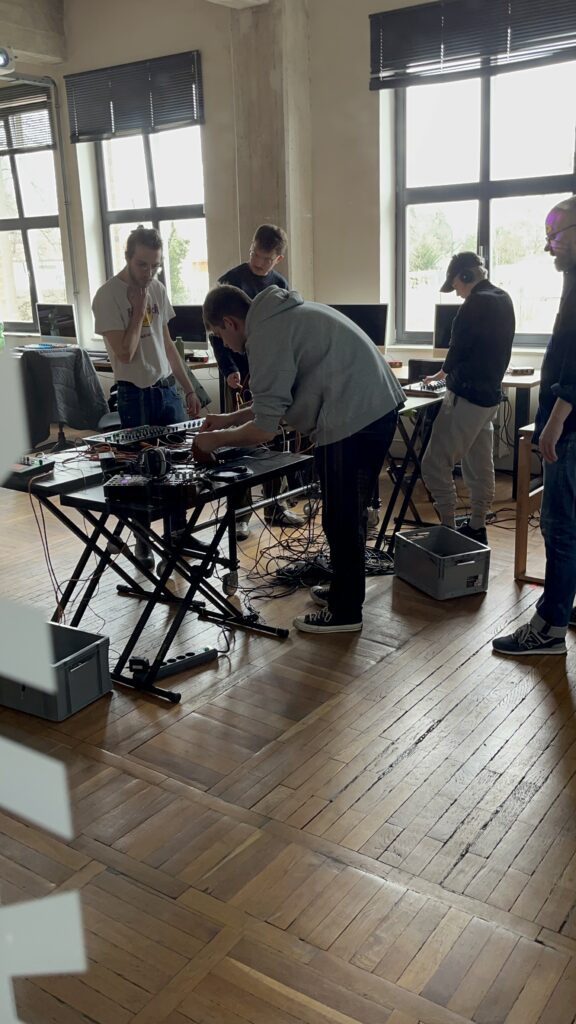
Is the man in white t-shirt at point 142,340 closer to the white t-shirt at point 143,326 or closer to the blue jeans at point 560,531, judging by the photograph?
the white t-shirt at point 143,326

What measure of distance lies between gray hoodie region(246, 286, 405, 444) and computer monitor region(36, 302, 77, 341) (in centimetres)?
465

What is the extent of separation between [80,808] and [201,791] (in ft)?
1.04

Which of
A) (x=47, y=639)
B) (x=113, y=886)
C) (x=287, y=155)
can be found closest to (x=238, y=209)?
(x=287, y=155)

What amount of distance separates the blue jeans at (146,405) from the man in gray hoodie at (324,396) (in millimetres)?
570

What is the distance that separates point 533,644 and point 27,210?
23.0 feet

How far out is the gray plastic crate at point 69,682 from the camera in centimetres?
266

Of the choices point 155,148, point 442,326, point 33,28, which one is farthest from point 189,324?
point 33,28

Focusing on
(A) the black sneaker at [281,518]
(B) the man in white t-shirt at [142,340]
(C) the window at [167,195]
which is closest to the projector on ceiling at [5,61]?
(C) the window at [167,195]

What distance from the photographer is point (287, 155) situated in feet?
18.4

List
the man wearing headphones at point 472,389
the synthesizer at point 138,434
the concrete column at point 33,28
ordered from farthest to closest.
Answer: the concrete column at point 33,28
the man wearing headphones at point 472,389
the synthesizer at point 138,434

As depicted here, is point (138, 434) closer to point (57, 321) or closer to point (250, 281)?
point (250, 281)

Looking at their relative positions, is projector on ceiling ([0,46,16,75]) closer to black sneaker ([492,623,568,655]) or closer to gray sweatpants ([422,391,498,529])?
gray sweatpants ([422,391,498,529])

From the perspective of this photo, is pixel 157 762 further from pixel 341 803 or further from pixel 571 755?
pixel 571 755

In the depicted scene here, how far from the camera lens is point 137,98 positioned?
684cm
